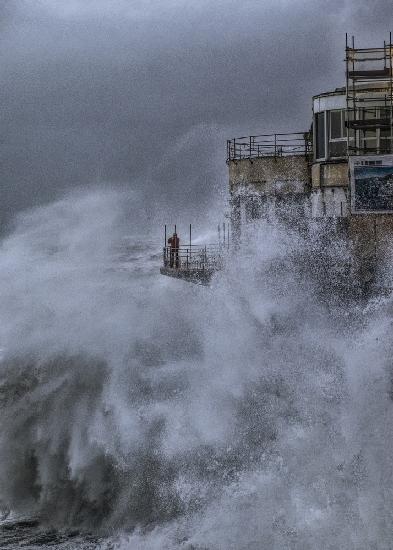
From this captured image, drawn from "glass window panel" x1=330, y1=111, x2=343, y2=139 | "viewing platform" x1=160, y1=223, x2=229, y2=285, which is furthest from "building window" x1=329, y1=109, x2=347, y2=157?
"viewing platform" x1=160, y1=223, x2=229, y2=285

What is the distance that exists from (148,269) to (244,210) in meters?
24.9

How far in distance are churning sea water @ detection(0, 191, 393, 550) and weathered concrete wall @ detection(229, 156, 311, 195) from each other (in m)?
1.95

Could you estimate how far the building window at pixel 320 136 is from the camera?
24469 millimetres

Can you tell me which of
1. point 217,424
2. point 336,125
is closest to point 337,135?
point 336,125

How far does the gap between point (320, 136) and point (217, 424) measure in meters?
10.4

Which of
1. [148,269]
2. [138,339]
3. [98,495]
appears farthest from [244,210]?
[148,269]

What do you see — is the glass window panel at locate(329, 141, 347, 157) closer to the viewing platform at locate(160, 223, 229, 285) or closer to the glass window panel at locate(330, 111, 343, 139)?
the glass window panel at locate(330, 111, 343, 139)

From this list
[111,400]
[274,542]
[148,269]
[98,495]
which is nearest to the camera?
[274,542]

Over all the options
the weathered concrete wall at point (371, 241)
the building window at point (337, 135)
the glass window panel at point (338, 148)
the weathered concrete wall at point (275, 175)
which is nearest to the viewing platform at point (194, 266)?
the weathered concrete wall at point (275, 175)

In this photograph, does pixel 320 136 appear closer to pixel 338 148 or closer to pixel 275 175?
pixel 338 148

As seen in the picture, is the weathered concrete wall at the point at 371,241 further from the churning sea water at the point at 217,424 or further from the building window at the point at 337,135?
the building window at the point at 337,135

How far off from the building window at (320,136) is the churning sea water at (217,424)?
8.73 ft

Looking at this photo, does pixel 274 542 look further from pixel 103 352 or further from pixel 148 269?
pixel 148 269

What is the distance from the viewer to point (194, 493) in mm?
16953
